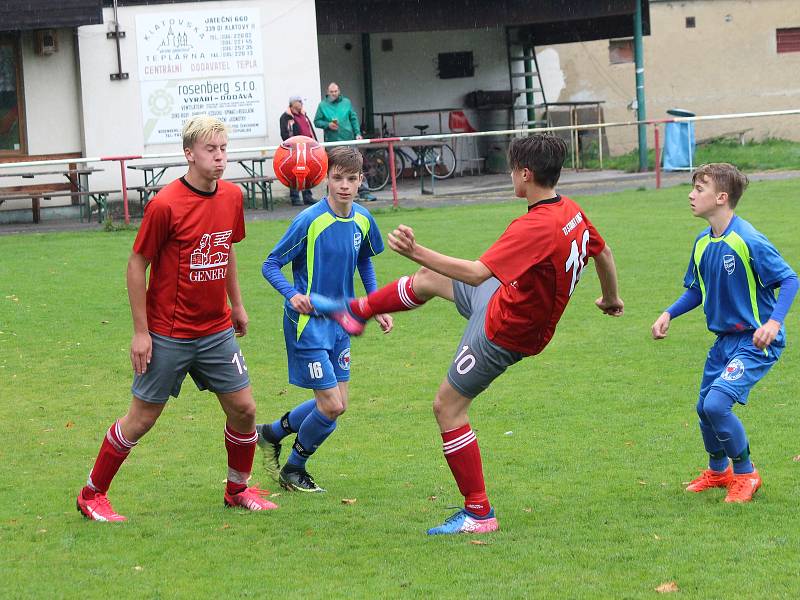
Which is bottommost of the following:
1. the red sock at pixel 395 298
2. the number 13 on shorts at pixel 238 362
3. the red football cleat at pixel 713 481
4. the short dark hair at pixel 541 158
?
the red football cleat at pixel 713 481

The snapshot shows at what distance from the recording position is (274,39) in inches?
867

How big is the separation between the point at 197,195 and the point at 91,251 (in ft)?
36.9

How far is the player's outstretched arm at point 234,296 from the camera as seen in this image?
235 inches

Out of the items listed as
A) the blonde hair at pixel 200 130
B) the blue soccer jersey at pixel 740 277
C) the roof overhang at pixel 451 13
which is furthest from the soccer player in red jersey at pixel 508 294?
the roof overhang at pixel 451 13

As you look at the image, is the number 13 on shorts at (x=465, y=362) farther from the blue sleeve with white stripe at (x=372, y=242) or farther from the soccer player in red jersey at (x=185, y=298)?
the blue sleeve with white stripe at (x=372, y=242)

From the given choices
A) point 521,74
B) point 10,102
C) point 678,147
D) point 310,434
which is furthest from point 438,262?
point 521,74

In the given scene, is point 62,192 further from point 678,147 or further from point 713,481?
point 713,481

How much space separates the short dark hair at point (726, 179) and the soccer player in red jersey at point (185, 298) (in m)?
2.31

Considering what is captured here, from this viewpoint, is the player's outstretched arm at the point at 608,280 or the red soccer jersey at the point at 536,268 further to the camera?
the player's outstretched arm at the point at 608,280

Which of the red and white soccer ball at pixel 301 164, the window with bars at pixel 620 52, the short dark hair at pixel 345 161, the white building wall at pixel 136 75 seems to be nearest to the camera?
the short dark hair at pixel 345 161

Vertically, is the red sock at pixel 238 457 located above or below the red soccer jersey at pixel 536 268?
below

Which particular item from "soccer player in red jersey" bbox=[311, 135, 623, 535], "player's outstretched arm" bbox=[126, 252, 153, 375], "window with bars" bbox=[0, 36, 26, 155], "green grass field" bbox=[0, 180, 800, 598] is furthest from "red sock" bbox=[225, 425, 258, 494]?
"window with bars" bbox=[0, 36, 26, 155]

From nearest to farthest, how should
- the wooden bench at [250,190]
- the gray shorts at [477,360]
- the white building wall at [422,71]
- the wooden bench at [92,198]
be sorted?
the gray shorts at [477,360] → the wooden bench at [92,198] → the wooden bench at [250,190] → the white building wall at [422,71]

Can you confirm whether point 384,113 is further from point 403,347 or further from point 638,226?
point 403,347
